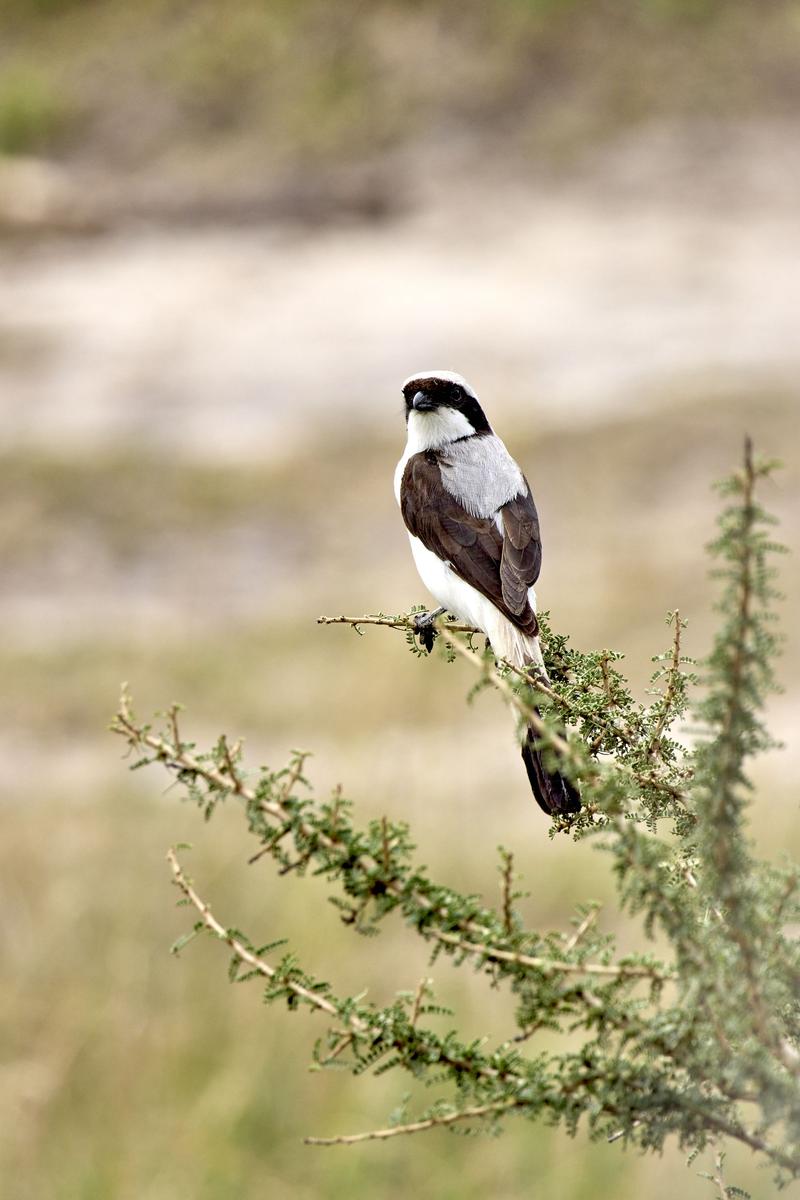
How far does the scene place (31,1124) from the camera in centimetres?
645

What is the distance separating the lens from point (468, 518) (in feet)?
11.3

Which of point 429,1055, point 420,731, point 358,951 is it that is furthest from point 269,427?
point 429,1055

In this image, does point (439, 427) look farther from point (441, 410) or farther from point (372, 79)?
point (372, 79)

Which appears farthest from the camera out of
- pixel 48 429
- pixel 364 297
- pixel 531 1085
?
pixel 364 297

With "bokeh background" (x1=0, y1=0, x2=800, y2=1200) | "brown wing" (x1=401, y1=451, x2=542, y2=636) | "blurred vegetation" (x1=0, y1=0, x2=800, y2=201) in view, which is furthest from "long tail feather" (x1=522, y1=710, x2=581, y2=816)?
"blurred vegetation" (x1=0, y1=0, x2=800, y2=201)

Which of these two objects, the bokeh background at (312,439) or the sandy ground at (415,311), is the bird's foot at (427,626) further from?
the sandy ground at (415,311)

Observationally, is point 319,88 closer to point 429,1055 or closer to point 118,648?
point 118,648

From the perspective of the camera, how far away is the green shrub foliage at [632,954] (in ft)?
4.65

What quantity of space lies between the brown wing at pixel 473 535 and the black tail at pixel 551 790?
0.72 metres

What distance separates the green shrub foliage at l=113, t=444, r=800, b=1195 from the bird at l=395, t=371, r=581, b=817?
125 centimetres

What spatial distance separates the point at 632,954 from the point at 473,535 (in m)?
1.88

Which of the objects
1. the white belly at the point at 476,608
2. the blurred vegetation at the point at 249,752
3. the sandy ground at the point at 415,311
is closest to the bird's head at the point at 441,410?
the white belly at the point at 476,608

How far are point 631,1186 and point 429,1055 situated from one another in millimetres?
4383

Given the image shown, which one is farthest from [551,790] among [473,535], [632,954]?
[473,535]
